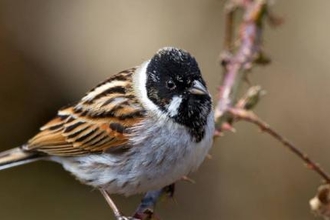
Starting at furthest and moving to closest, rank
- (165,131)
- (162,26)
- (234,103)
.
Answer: (162,26) → (165,131) → (234,103)

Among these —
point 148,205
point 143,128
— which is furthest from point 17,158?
point 148,205

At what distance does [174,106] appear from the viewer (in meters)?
4.77

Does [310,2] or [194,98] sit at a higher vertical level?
[194,98]

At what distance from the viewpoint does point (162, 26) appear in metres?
9.12

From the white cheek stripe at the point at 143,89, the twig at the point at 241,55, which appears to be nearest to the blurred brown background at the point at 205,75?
the white cheek stripe at the point at 143,89

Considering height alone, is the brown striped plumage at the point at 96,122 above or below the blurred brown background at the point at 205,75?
above

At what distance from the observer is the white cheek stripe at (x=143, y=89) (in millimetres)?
4863

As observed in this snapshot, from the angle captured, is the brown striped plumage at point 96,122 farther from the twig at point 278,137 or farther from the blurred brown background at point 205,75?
the blurred brown background at point 205,75

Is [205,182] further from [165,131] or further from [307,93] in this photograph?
[165,131]

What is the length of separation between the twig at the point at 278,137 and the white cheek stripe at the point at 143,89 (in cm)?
66

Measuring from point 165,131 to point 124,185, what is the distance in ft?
1.37

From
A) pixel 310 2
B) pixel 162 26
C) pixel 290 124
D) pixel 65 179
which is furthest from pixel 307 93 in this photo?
pixel 65 179

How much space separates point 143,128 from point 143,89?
0.75 feet

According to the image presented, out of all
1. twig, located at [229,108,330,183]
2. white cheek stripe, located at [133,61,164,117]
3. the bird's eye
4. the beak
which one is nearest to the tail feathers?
white cheek stripe, located at [133,61,164,117]
